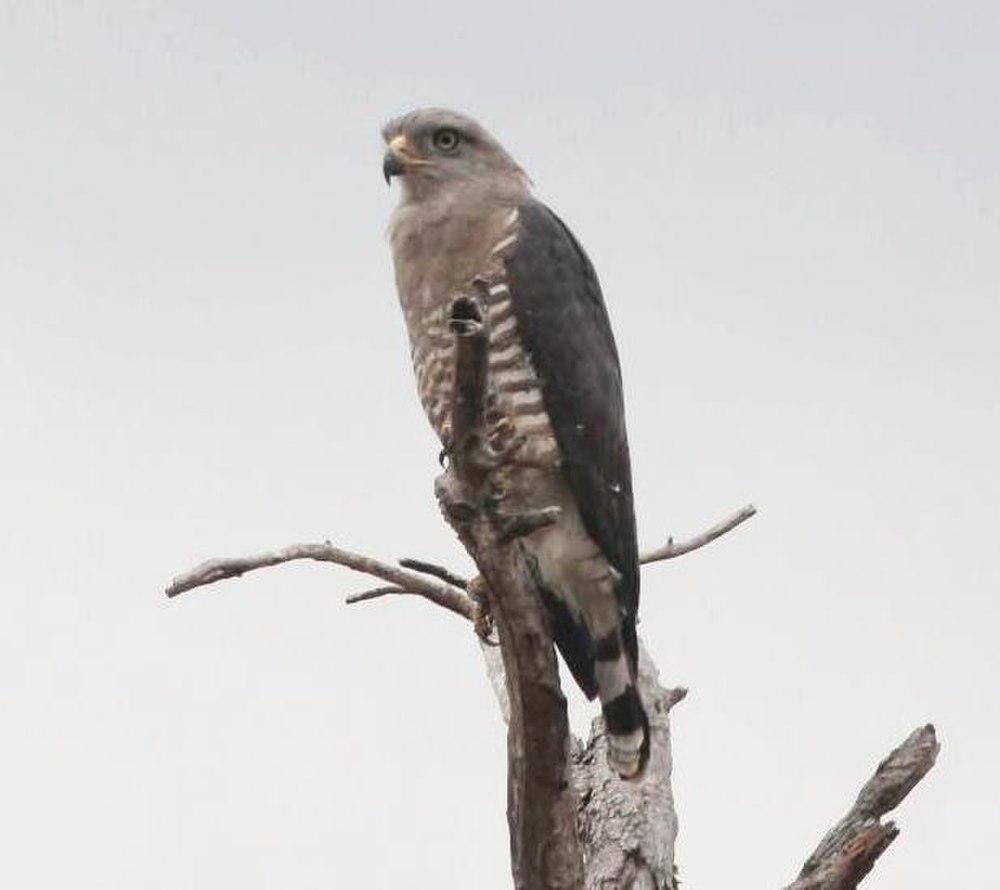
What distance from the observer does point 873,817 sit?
19.8 ft

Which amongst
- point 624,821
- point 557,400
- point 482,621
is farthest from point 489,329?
point 624,821

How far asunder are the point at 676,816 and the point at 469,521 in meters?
2.69

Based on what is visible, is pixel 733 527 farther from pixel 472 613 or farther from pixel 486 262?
pixel 486 262

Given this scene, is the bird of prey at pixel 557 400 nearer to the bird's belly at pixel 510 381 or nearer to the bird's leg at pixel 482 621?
the bird's belly at pixel 510 381

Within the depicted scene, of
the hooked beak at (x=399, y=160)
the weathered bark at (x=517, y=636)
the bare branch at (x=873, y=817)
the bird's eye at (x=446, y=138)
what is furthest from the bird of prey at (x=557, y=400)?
the weathered bark at (x=517, y=636)

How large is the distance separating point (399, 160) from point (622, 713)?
2713 mm

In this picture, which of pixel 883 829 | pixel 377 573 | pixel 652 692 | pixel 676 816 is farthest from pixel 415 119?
pixel 883 829

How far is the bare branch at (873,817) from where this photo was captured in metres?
6.02

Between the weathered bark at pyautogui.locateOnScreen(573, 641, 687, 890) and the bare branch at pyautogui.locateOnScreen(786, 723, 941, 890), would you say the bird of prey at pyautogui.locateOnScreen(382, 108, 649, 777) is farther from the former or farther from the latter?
the bare branch at pyautogui.locateOnScreen(786, 723, 941, 890)

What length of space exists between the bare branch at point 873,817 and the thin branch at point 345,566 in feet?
7.59

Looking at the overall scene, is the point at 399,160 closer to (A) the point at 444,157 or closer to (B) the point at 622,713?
(A) the point at 444,157

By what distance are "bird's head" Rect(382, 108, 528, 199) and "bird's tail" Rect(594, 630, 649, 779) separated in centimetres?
212

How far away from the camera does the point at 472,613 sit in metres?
7.95

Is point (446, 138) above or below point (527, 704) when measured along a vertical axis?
above
